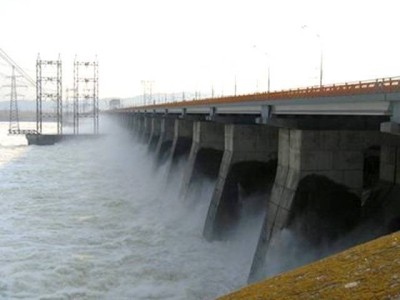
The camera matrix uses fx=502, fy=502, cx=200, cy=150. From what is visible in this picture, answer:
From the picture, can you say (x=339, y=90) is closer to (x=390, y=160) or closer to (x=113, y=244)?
(x=390, y=160)

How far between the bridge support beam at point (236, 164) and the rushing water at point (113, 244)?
1206mm

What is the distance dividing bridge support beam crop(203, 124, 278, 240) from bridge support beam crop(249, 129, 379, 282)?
645 cm

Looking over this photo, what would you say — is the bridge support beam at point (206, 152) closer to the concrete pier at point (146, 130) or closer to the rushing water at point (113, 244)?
the rushing water at point (113, 244)

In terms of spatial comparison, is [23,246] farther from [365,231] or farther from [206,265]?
[365,231]

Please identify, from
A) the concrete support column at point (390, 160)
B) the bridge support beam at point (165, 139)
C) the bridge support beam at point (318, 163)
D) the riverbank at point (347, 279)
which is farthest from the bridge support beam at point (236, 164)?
the bridge support beam at point (165, 139)

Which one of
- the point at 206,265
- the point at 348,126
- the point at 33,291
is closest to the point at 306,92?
the point at 348,126

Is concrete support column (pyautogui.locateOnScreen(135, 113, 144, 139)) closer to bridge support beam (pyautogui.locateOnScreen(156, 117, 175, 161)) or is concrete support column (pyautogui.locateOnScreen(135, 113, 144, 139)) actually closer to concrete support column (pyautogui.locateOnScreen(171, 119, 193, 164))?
bridge support beam (pyautogui.locateOnScreen(156, 117, 175, 161))

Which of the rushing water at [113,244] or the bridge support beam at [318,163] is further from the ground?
the bridge support beam at [318,163]

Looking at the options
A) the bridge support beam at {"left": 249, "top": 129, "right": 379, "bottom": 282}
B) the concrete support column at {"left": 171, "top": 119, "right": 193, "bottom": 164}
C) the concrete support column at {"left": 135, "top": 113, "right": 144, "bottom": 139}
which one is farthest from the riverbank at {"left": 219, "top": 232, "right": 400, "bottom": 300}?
the concrete support column at {"left": 135, "top": 113, "right": 144, "bottom": 139}

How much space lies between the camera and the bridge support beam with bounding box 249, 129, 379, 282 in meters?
20.1

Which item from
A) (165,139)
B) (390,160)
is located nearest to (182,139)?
(165,139)

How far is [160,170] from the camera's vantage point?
49500 millimetres

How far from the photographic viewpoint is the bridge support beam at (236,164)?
1077 inches

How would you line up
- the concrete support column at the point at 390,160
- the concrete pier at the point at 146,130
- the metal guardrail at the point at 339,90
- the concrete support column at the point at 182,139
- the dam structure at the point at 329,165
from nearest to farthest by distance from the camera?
the metal guardrail at the point at 339,90
the dam structure at the point at 329,165
the concrete support column at the point at 390,160
the concrete support column at the point at 182,139
the concrete pier at the point at 146,130
